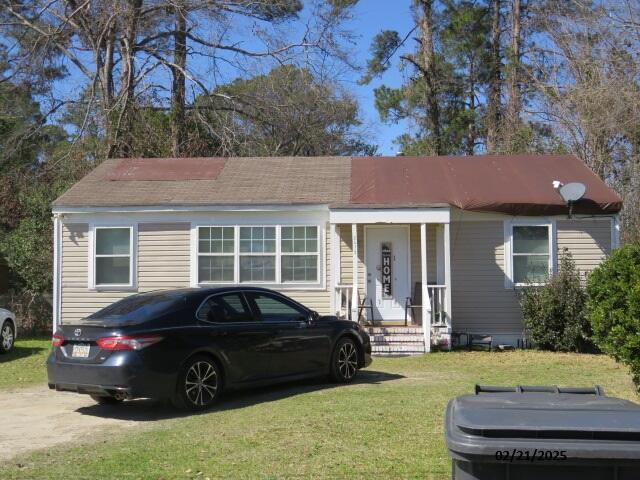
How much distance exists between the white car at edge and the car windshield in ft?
20.7

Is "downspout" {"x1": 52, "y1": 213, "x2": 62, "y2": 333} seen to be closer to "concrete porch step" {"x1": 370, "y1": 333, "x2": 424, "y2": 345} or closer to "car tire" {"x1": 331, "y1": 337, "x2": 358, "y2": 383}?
"concrete porch step" {"x1": 370, "y1": 333, "x2": 424, "y2": 345}

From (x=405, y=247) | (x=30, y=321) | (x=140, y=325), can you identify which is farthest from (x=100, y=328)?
(x=30, y=321)

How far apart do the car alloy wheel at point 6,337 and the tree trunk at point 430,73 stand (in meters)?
18.8

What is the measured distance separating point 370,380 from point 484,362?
3190 millimetres

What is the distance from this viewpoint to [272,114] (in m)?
27.4

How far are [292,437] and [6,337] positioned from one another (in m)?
9.81

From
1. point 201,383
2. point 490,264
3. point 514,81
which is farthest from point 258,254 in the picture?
point 514,81

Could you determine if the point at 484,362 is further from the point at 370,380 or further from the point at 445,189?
the point at 445,189

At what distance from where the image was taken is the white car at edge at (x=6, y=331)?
14.6 metres

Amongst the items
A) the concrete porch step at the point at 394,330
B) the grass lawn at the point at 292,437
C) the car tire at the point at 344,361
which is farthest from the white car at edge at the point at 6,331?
the car tire at the point at 344,361

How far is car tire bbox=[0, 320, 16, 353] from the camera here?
1459 cm

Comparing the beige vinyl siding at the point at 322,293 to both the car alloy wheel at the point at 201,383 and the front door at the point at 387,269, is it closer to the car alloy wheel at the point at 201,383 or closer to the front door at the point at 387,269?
the front door at the point at 387,269

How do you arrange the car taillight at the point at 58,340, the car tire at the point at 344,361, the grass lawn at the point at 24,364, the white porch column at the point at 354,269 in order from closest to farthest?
1. the car taillight at the point at 58,340
2. the car tire at the point at 344,361
3. the grass lawn at the point at 24,364
4. the white porch column at the point at 354,269
